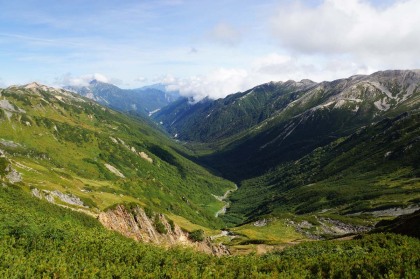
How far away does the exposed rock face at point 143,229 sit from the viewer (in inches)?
4788

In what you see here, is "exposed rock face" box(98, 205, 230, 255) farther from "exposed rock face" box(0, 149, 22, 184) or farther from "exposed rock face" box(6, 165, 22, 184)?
"exposed rock face" box(6, 165, 22, 184)

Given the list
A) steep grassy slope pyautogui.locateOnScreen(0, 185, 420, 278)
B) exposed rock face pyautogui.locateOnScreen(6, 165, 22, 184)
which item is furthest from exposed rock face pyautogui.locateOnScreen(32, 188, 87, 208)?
steep grassy slope pyautogui.locateOnScreen(0, 185, 420, 278)

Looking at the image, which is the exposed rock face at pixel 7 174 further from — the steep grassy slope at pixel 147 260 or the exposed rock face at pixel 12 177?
the steep grassy slope at pixel 147 260

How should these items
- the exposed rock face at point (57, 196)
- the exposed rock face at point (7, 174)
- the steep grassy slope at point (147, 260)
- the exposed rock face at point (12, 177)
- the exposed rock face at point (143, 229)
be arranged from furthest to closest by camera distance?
the exposed rock face at point (12, 177)
the exposed rock face at point (7, 174)
the exposed rock face at point (57, 196)
the exposed rock face at point (143, 229)
the steep grassy slope at point (147, 260)

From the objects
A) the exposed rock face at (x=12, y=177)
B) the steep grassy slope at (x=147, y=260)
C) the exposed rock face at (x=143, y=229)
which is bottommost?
the exposed rock face at (x=143, y=229)

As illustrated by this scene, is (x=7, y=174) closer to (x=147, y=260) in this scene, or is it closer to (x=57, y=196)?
(x=57, y=196)

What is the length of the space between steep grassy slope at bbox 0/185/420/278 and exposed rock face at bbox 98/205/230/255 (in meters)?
38.7

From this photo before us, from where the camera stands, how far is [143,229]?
421 feet

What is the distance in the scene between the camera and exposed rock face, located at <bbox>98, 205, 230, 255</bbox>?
4788 inches

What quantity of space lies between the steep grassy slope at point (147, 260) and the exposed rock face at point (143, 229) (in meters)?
38.7

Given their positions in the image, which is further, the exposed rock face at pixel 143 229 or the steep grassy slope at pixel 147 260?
the exposed rock face at pixel 143 229

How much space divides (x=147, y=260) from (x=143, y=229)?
231 feet

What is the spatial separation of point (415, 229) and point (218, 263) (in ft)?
141

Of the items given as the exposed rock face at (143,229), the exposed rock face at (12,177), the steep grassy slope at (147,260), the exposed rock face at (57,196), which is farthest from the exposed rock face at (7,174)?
the steep grassy slope at (147,260)
